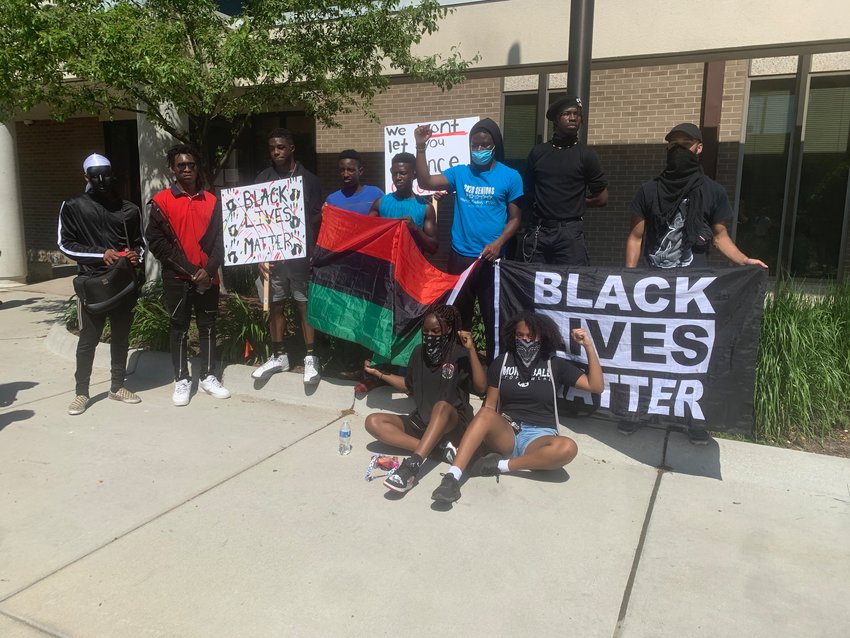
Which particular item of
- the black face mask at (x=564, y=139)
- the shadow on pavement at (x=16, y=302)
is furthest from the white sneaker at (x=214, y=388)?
the shadow on pavement at (x=16, y=302)

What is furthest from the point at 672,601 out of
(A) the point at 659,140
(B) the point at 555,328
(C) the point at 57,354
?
(A) the point at 659,140

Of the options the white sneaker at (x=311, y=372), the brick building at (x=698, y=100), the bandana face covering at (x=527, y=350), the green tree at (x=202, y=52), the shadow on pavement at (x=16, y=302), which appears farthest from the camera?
the shadow on pavement at (x=16, y=302)

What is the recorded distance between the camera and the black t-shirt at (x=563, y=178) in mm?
4906

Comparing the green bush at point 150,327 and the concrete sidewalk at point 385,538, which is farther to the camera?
the green bush at point 150,327

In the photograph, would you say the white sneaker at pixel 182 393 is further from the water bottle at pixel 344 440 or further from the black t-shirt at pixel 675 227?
the black t-shirt at pixel 675 227

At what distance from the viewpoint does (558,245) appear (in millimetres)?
5016

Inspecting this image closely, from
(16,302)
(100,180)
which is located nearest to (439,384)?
(100,180)

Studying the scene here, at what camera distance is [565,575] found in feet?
10.6

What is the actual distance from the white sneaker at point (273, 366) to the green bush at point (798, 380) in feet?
12.1

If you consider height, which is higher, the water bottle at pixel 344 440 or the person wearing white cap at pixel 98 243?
the person wearing white cap at pixel 98 243

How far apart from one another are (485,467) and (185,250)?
2.99m

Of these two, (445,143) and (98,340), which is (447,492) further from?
(445,143)

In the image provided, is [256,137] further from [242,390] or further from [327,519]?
[327,519]

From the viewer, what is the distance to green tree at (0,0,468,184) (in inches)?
217
